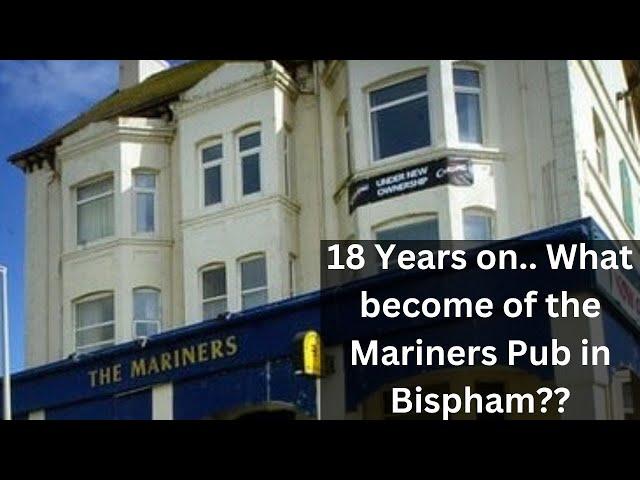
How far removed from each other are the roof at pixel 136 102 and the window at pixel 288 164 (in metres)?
2.27

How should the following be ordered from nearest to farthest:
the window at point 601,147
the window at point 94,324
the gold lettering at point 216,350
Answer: the gold lettering at point 216,350 → the window at point 601,147 → the window at point 94,324

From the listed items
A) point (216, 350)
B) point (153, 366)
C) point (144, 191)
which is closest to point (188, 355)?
point (216, 350)

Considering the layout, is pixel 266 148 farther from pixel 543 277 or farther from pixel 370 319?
pixel 543 277

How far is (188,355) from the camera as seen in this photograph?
670 inches

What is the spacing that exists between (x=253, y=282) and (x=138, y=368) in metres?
2.38

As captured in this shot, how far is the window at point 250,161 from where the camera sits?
1803 cm

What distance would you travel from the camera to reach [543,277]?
43.4 ft

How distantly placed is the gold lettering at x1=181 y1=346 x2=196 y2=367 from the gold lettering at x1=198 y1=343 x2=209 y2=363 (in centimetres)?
10

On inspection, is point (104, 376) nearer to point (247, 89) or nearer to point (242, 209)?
point (242, 209)

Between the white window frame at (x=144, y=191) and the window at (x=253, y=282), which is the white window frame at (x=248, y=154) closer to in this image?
the window at (x=253, y=282)

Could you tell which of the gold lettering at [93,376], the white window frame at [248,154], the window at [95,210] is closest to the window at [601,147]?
the white window frame at [248,154]

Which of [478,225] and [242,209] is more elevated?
[242,209]
